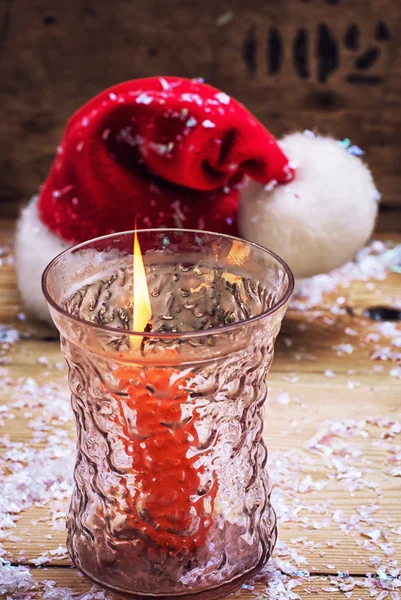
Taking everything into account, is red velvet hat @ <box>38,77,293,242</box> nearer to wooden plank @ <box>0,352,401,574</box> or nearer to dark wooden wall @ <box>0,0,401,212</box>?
wooden plank @ <box>0,352,401,574</box>

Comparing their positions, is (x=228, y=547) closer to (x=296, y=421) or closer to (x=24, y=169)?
(x=296, y=421)

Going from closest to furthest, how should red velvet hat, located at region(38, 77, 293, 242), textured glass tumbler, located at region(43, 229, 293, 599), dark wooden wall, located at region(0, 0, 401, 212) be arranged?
1. textured glass tumbler, located at region(43, 229, 293, 599)
2. red velvet hat, located at region(38, 77, 293, 242)
3. dark wooden wall, located at region(0, 0, 401, 212)

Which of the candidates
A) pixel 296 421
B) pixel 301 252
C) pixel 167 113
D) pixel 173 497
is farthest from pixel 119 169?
pixel 173 497

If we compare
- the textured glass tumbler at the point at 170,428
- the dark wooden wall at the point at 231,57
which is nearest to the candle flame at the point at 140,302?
the textured glass tumbler at the point at 170,428

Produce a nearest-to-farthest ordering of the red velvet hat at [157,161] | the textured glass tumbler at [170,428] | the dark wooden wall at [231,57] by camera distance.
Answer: the textured glass tumbler at [170,428], the red velvet hat at [157,161], the dark wooden wall at [231,57]

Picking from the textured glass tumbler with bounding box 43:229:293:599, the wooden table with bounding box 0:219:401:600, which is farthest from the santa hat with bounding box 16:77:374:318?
the textured glass tumbler with bounding box 43:229:293:599

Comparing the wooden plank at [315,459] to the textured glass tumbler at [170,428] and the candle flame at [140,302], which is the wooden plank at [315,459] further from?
the candle flame at [140,302]

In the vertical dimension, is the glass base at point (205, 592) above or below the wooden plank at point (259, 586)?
above
